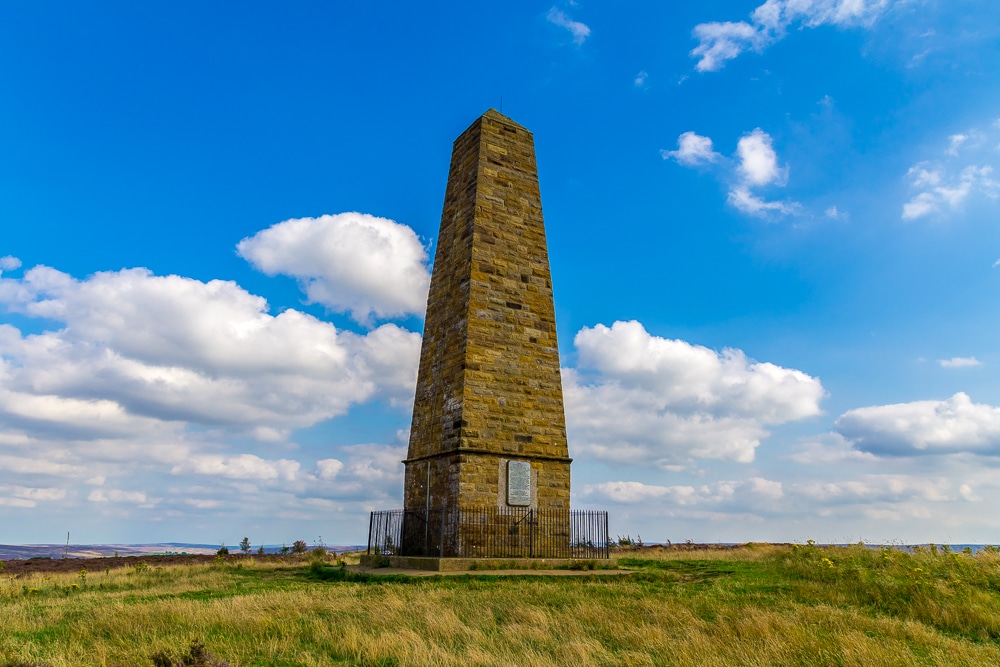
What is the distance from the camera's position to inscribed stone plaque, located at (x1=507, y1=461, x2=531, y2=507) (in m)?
16.5

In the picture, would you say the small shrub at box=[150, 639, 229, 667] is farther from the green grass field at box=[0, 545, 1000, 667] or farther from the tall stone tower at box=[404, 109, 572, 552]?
the tall stone tower at box=[404, 109, 572, 552]

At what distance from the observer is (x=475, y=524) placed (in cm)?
1595

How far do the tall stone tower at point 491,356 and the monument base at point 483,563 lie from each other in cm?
136

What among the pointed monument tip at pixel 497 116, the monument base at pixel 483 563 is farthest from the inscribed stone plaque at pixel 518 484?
the pointed monument tip at pixel 497 116

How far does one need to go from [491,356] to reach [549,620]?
8.98m

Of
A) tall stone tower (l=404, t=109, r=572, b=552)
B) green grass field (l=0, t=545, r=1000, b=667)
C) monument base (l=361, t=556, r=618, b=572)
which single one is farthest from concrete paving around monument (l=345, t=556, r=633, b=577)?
tall stone tower (l=404, t=109, r=572, b=552)

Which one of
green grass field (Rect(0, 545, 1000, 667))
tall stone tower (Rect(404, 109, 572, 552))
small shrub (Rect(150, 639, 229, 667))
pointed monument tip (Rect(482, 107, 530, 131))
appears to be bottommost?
green grass field (Rect(0, 545, 1000, 667))

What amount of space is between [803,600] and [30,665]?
10.2 m

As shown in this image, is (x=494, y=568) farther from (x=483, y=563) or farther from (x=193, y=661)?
(x=193, y=661)

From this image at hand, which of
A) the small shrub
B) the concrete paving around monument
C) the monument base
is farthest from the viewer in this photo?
the monument base

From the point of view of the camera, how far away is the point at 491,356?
1722 cm

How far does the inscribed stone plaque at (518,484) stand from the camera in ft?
54.2

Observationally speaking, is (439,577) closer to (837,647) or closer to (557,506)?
(557,506)

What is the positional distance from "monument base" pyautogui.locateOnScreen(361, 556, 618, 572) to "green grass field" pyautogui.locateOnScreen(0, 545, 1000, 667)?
3.58 feet
